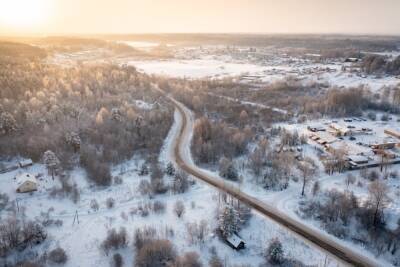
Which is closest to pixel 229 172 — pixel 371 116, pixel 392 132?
pixel 392 132

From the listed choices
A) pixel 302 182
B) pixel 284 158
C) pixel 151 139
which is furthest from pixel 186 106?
pixel 302 182

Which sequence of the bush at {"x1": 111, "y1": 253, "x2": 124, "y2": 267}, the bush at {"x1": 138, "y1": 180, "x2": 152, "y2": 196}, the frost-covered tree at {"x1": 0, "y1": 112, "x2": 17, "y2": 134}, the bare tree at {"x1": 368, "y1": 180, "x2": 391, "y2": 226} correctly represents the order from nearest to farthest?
the bush at {"x1": 111, "y1": 253, "x2": 124, "y2": 267} → the bare tree at {"x1": 368, "y1": 180, "x2": 391, "y2": 226} → the bush at {"x1": 138, "y1": 180, "x2": 152, "y2": 196} → the frost-covered tree at {"x1": 0, "y1": 112, "x2": 17, "y2": 134}

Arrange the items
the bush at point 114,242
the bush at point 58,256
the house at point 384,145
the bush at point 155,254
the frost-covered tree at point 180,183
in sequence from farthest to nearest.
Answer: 1. the house at point 384,145
2. the frost-covered tree at point 180,183
3. the bush at point 114,242
4. the bush at point 58,256
5. the bush at point 155,254

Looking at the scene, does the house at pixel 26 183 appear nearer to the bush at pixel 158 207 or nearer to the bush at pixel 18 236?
the bush at pixel 18 236

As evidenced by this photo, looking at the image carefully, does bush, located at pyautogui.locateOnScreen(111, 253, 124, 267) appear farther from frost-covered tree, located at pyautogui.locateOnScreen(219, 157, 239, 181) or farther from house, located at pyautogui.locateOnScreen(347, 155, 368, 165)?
house, located at pyautogui.locateOnScreen(347, 155, 368, 165)

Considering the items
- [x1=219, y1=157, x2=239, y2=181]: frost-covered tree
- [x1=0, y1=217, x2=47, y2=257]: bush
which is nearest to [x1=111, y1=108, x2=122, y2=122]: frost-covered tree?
[x1=219, y1=157, x2=239, y2=181]: frost-covered tree

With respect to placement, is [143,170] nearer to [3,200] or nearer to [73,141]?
[73,141]

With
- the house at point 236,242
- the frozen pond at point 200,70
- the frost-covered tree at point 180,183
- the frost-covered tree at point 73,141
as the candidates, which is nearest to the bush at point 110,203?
the frost-covered tree at point 180,183
